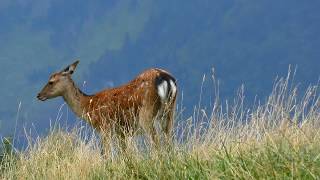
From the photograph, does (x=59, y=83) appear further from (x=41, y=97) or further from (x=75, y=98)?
(x=41, y=97)

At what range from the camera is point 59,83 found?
1300 cm

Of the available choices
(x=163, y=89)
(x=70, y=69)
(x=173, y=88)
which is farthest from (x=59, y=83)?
(x=173, y=88)

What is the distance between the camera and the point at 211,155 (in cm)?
593

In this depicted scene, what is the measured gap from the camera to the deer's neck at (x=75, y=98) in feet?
41.9

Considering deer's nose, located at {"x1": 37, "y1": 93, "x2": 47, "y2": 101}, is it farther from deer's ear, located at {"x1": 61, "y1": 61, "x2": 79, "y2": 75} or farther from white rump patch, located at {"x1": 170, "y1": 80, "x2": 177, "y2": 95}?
white rump patch, located at {"x1": 170, "y1": 80, "x2": 177, "y2": 95}

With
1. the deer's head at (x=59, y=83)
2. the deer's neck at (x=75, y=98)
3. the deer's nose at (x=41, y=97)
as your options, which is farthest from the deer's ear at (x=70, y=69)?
the deer's nose at (x=41, y=97)

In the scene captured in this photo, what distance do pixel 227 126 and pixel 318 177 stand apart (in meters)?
2.26

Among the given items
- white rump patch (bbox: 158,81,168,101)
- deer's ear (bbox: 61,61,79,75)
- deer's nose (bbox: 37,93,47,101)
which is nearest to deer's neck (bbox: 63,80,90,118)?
deer's ear (bbox: 61,61,79,75)

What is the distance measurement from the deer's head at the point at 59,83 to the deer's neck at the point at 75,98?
0.08 metres

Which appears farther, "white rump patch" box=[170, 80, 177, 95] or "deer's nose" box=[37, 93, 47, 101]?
"deer's nose" box=[37, 93, 47, 101]

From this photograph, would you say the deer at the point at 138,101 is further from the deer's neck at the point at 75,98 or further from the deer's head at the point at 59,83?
the deer's head at the point at 59,83

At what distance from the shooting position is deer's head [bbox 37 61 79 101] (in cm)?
1295

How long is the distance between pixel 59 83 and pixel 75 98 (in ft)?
1.36

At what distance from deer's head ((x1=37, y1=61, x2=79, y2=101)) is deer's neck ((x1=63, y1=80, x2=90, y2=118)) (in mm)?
84
